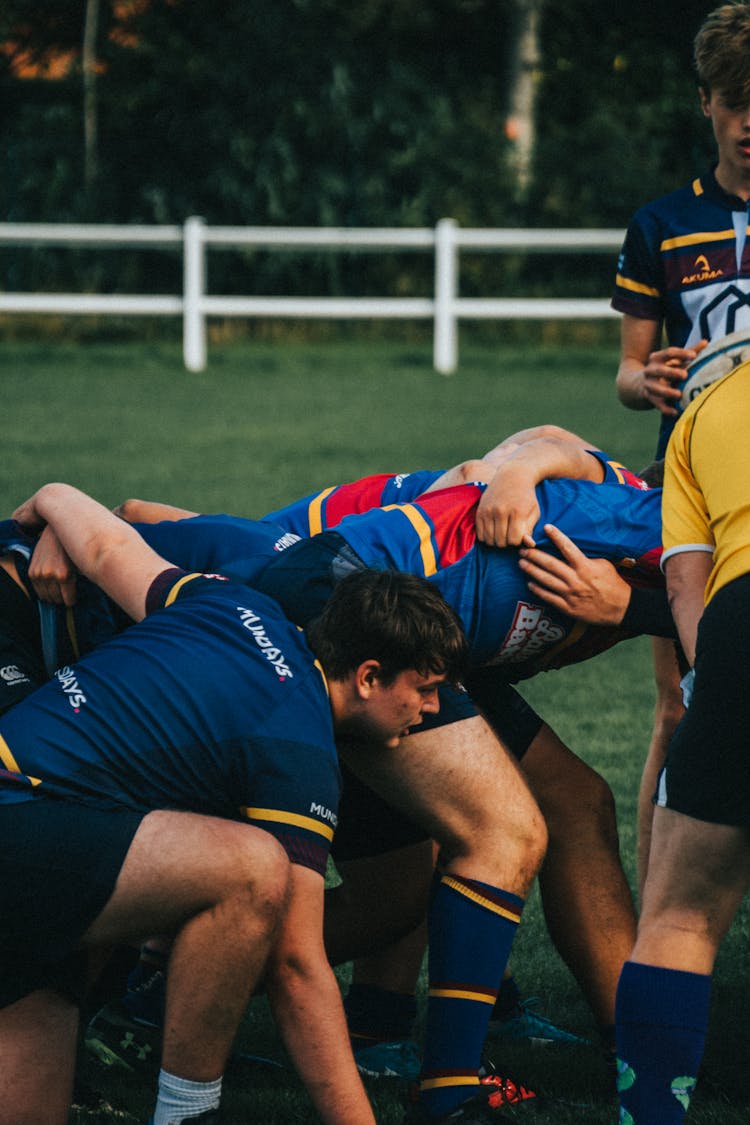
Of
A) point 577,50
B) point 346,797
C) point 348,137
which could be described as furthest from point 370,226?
point 346,797

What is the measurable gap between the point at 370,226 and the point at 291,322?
2.39 metres

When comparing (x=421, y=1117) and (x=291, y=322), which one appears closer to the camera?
(x=421, y=1117)

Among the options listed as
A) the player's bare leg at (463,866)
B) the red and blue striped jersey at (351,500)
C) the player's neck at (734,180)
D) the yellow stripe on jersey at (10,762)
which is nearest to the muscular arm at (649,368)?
the player's neck at (734,180)

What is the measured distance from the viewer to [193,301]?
1695 cm

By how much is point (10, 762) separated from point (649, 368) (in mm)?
1996

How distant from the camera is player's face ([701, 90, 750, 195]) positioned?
4.14 meters

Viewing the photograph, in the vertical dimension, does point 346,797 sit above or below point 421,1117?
above

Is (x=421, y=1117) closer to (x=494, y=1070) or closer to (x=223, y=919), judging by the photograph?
(x=494, y=1070)

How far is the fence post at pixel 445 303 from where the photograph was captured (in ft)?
55.6

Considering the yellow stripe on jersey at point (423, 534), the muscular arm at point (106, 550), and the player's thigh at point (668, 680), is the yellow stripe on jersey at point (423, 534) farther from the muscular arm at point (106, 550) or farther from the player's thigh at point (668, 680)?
the player's thigh at point (668, 680)

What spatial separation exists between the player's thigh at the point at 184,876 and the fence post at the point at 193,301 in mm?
14366

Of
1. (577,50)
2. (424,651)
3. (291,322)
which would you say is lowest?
(291,322)

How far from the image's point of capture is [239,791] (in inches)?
119

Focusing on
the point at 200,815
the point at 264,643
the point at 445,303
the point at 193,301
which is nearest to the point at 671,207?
the point at 264,643
